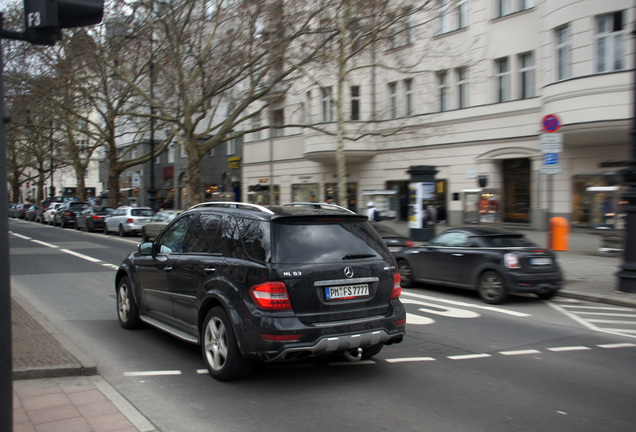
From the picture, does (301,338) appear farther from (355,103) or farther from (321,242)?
(355,103)

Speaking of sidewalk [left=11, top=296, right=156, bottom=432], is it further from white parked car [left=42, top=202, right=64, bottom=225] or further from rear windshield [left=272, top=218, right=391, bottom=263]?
white parked car [left=42, top=202, right=64, bottom=225]

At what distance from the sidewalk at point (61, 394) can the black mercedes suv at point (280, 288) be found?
1030 millimetres

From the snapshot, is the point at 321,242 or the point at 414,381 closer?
the point at 321,242

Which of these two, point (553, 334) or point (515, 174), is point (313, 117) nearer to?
point (515, 174)

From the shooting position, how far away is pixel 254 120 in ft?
131

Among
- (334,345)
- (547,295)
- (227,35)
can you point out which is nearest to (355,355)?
(334,345)

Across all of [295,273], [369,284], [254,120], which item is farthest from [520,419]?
[254,120]

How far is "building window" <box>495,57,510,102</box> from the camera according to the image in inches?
968

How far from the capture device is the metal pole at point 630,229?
10.7 meters

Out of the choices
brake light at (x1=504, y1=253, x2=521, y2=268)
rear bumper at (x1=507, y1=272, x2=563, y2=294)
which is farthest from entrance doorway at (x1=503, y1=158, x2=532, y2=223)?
brake light at (x1=504, y1=253, x2=521, y2=268)

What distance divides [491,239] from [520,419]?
6446 mm

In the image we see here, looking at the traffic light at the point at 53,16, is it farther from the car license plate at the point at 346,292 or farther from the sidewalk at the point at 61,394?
the car license plate at the point at 346,292

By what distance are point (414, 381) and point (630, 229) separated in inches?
289

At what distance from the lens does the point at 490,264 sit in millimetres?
10328
